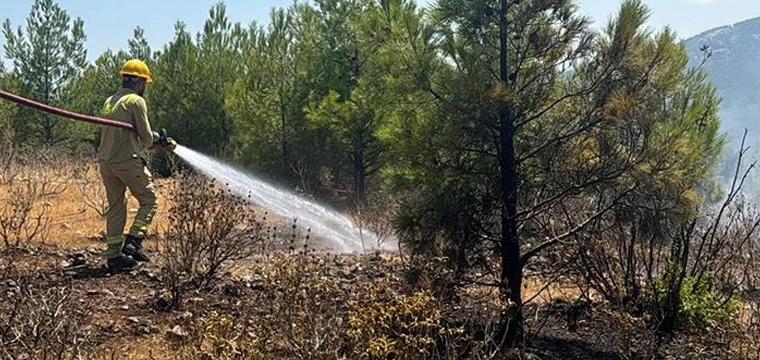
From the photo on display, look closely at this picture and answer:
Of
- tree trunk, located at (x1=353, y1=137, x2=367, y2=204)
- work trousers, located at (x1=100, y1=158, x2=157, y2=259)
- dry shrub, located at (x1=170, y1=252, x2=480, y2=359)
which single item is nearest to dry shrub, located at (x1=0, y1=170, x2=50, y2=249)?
work trousers, located at (x1=100, y1=158, x2=157, y2=259)

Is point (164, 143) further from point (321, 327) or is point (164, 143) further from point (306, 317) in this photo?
point (321, 327)

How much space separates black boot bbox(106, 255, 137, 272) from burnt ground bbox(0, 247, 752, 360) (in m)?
0.08

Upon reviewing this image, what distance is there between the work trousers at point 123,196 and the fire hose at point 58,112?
0.36 meters

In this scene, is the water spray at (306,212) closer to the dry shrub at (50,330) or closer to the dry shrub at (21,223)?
the dry shrub at (21,223)

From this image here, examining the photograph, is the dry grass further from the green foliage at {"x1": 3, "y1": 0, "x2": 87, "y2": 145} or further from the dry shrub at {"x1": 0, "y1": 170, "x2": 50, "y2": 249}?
the green foliage at {"x1": 3, "y1": 0, "x2": 87, "y2": 145}

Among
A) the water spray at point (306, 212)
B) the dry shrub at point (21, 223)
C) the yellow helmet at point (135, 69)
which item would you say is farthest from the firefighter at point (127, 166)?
the water spray at point (306, 212)

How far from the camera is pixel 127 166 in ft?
19.8

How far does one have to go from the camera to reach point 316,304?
3.30m

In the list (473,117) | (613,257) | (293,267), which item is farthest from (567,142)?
(293,267)

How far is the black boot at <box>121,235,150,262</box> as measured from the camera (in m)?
6.14

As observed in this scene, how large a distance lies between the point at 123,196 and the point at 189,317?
2434 mm

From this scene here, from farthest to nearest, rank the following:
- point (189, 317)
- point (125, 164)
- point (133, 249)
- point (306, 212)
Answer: point (306, 212) < point (133, 249) < point (125, 164) < point (189, 317)

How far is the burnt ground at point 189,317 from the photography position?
419 cm

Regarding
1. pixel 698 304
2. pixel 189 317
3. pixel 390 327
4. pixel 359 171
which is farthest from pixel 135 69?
pixel 359 171
